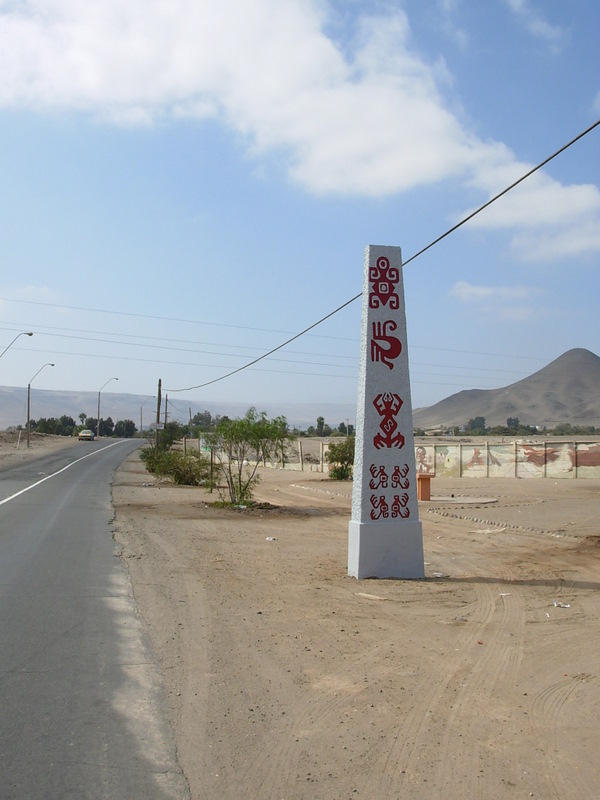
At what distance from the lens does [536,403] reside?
17150 centimetres

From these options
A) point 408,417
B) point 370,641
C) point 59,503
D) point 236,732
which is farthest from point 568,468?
point 236,732

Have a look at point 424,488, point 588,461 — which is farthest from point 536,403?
point 424,488

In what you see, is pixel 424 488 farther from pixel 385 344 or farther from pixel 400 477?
pixel 385 344

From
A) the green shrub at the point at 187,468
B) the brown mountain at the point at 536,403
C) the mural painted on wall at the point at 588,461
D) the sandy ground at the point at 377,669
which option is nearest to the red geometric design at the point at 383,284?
the sandy ground at the point at 377,669

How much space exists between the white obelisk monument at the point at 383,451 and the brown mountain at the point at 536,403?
141985 mm

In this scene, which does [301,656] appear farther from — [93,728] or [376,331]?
[376,331]

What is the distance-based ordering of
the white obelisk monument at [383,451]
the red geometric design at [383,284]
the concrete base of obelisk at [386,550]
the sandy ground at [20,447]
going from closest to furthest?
the concrete base of obelisk at [386,550], the white obelisk monument at [383,451], the red geometric design at [383,284], the sandy ground at [20,447]

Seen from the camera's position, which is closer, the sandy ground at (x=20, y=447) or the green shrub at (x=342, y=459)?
the green shrub at (x=342, y=459)

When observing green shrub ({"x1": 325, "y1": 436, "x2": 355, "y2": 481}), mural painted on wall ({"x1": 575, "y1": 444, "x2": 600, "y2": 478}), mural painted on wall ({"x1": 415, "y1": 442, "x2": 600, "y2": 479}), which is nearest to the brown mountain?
mural painted on wall ({"x1": 415, "y1": 442, "x2": 600, "y2": 479})

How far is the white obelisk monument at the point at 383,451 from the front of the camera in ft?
40.9

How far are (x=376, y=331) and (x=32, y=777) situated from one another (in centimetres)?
900

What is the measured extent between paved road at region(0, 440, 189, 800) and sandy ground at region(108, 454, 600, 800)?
24cm

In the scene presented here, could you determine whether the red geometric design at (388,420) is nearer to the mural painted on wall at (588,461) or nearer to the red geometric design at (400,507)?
the red geometric design at (400,507)

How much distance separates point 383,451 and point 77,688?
697cm
